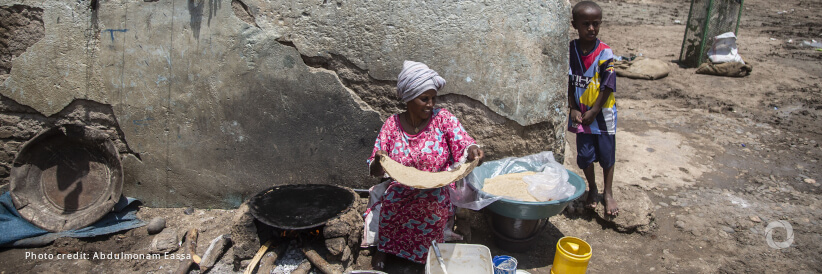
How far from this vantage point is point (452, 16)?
2.92 meters

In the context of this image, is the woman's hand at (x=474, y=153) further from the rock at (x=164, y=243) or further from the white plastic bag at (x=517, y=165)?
the rock at (x=164, y=243)

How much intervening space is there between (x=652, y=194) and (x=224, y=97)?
3510mm

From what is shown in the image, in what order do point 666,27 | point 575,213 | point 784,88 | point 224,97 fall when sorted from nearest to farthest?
1. point 224,97
2. point 575,213
3. point 784,88
4. point 666,27

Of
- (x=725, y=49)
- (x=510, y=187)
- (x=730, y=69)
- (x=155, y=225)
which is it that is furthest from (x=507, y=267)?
(x=725, y=49)

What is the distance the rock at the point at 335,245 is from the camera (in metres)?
2.67

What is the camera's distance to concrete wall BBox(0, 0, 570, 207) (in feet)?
9.76

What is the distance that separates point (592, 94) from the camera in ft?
10.4

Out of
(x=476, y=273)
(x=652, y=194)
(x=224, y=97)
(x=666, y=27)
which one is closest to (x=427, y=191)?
(x=476, y=273)

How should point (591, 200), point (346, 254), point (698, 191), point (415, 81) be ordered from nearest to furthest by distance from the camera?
point (415, 81), point (346, 254), point (591, 200), point (698, 191)

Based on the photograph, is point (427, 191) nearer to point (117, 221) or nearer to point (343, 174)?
point (343, 174)

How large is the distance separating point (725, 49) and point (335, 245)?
7382 mm

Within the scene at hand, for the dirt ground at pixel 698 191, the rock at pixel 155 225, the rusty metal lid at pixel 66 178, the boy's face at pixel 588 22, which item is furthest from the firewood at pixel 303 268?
the boy's face at pixel 588 22

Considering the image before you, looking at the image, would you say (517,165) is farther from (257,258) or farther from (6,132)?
(6,132)

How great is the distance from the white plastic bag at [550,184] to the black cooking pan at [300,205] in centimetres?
115
